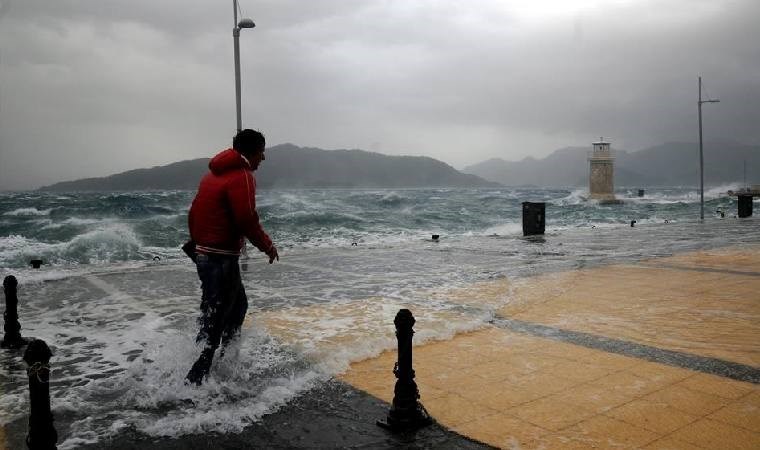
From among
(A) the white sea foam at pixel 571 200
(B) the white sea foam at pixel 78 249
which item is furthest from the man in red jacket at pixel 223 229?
(A) the white sea foam at pixel 571 200

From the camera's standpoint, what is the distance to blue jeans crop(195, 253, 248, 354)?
389 cm

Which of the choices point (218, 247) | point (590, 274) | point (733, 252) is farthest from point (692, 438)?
point (733, 252)

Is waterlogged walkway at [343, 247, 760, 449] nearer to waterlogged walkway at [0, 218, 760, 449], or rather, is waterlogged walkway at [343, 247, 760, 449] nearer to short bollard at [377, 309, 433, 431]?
waterlogged walkway at [0, 218, 760, 449]

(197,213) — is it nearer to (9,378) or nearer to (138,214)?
(9,378)

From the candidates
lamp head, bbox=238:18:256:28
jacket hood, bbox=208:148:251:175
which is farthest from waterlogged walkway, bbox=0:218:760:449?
lamp head, bbox=238:18:256:28

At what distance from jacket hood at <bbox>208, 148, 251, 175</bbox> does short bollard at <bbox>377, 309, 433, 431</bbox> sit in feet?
4.95

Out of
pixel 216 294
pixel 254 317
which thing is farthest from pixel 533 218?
pixel 216 294

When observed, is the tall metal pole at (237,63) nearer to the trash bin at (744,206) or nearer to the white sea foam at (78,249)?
the white sea foam at (78,249)

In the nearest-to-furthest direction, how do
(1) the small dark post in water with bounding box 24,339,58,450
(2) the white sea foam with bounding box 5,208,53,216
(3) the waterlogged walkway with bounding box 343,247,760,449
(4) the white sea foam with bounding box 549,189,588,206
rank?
(1) the small dark post in water with bounding box 24,339,58,450, (3) the waterlogged walkway with bounding box 343,247,760,449, (2) the white sea foam with bounding box 5,208,53,216, (4) the white sea foam with bounding box 549,189,588,206

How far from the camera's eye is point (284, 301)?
24.7 feet

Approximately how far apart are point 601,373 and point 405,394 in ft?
5.73

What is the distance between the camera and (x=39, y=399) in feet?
8.52

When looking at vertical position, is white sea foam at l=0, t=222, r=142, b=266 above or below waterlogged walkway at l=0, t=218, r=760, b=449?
below

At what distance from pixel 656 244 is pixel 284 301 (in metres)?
10.8
